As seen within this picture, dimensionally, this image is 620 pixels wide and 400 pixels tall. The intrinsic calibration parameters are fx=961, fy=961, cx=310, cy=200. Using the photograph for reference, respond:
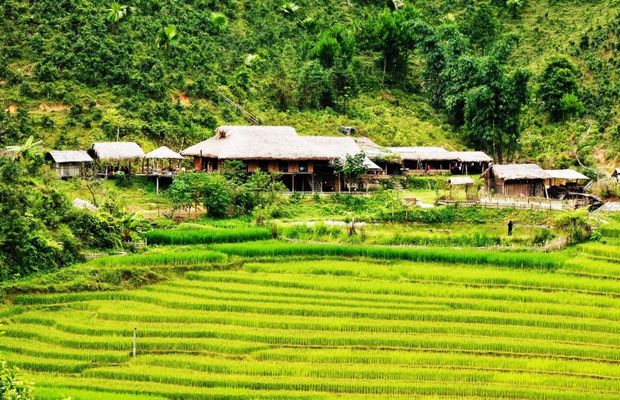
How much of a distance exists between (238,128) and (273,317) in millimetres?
21255

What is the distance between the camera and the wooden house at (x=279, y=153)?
161ft

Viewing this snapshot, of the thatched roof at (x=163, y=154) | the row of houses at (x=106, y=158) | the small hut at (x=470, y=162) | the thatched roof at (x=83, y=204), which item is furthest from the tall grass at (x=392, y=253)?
the small hut at (x=470, y=162)

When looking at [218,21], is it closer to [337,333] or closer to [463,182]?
[463,182]

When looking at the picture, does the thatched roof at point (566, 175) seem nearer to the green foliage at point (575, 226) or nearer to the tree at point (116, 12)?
the green foliage at point (575, 226)

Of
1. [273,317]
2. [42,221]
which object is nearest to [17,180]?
[42,221]

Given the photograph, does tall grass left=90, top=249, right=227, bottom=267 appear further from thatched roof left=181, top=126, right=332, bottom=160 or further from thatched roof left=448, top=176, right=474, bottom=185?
thatched roof left=448, top=176, right=474, bottom=185

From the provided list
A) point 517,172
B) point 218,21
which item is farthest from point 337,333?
point 218,21

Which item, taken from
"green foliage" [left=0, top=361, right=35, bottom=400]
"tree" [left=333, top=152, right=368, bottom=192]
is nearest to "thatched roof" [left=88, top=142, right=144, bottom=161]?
"tree" [left=333, top=152, right=368, bottom=192]

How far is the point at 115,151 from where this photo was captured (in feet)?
161

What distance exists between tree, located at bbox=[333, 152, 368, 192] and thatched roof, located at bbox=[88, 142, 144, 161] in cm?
1017

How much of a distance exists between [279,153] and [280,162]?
81 cm

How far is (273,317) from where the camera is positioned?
31672 millimetres

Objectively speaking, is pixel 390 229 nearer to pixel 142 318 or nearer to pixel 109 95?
pixel 142 318

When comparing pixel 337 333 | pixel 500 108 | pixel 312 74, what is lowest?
pixel 337 333
